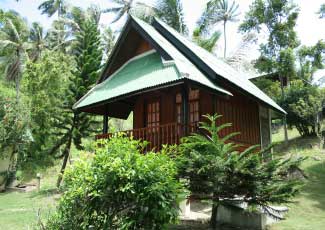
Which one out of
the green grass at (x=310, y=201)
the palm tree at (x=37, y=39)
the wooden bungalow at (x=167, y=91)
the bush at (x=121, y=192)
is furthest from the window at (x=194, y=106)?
the palm tree at (x=37, y=39)

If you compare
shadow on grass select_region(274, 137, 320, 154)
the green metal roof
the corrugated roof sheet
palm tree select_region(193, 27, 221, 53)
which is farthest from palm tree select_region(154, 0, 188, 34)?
the green metal roof

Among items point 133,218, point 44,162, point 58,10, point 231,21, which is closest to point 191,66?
point 133,218

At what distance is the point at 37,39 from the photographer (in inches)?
1548

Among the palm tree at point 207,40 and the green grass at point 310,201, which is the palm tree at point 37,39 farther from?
the green grass at point 310,201

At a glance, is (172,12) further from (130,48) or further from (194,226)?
(194,226)

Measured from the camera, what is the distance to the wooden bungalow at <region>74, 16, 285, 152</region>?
981 centimetres

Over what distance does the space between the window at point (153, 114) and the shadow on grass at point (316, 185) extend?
18.5 feet

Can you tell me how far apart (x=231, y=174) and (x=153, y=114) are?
22.2 ft

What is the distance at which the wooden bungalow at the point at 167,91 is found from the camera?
386 inches

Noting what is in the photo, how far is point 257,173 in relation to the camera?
265 inches

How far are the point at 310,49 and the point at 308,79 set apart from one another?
3.95 meters

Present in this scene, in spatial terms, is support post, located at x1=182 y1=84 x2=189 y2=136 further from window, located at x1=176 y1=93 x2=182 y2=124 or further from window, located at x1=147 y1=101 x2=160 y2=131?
window, located at x1=147 y1=101 x2=160 y2=131

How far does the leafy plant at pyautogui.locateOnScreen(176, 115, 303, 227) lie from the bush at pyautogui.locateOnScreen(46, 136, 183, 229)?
25.8 inches

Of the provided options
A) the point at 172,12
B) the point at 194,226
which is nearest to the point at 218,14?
the point at 172,12
